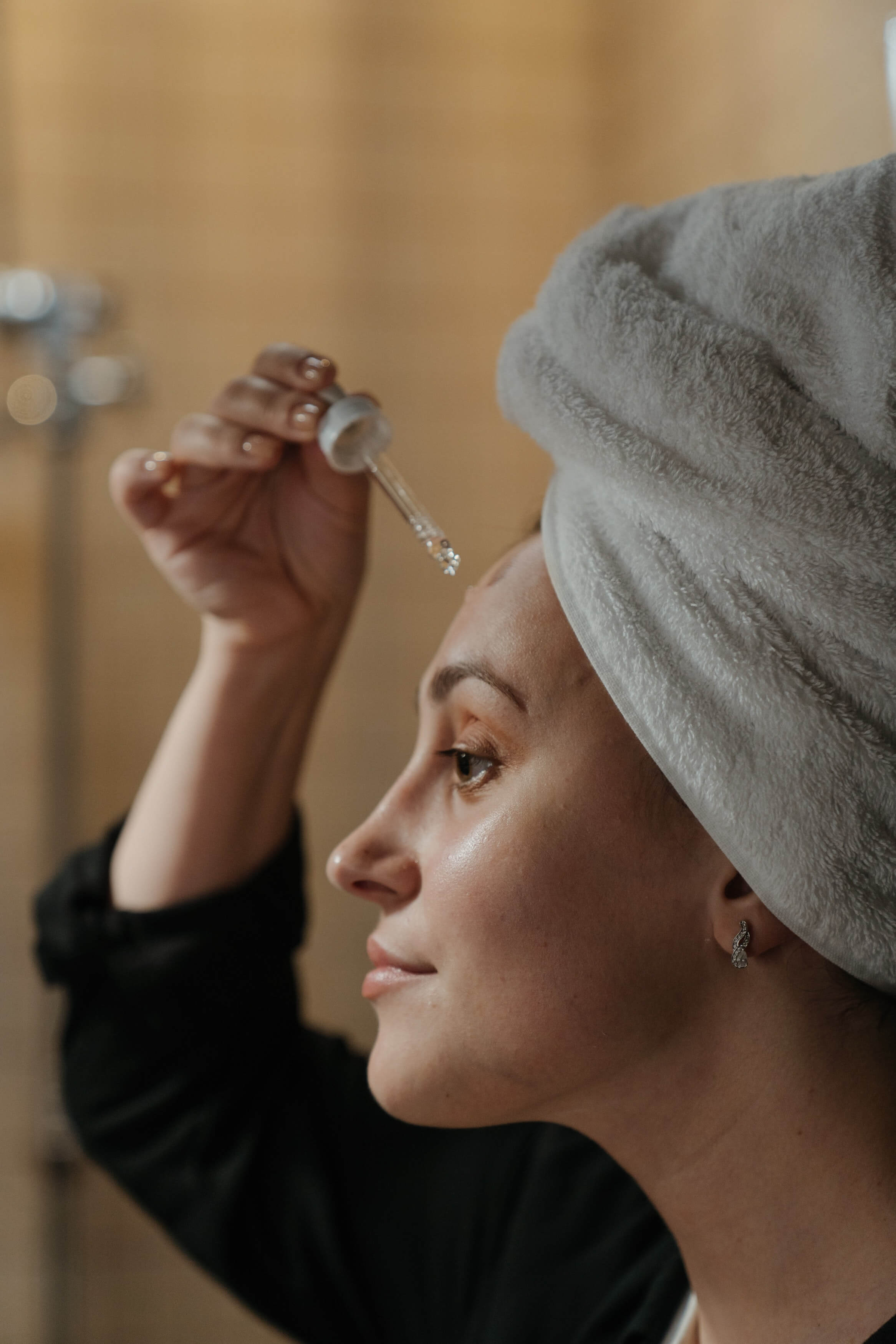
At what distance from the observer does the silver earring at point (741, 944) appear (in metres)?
0.60

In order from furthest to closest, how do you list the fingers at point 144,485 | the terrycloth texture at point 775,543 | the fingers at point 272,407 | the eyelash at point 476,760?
1. the fingers at point 144,485
2. the fingers at point 272,407
3. the eyelash at point 476,760
4. the terrycloth texture at point 775,543

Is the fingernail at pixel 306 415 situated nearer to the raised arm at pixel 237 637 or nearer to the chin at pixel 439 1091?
the raised arm at pixel 237 637

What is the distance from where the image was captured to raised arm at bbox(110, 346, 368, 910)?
89 cm

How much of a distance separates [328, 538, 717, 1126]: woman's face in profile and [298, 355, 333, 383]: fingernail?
0.64 feet

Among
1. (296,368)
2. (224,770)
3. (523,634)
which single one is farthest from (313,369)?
(224,770)

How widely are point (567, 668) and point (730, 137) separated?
40.5 inches

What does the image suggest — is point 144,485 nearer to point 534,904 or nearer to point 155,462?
point 155,462

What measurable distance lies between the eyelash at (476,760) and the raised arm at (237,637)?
290 millimetres

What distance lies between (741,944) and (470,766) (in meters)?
0.18

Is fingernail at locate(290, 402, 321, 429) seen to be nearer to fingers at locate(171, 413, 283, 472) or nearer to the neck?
fingers at locate(171, 413, 283, 472)

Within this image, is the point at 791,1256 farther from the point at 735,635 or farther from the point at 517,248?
the point at 517,248

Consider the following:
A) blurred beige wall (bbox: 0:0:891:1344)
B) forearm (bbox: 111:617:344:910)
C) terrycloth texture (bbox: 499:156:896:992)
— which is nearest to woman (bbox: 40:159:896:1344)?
terrycloth texture (bbox: 499:156:896:992)

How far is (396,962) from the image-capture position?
670 mm

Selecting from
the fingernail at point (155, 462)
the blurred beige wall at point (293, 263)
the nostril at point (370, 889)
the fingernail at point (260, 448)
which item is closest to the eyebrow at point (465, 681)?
the nostril at point (370, 889)
